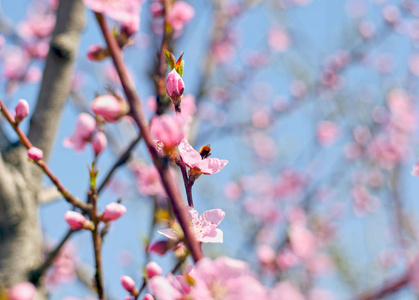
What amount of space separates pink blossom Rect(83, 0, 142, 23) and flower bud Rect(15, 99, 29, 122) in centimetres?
38

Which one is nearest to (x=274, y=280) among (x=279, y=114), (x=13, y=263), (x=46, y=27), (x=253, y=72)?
(x=13, y=263)

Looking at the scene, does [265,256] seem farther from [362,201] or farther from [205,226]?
[362,201]

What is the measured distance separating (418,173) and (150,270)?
2.18 ft

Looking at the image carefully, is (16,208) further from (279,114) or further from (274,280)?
(279,114)

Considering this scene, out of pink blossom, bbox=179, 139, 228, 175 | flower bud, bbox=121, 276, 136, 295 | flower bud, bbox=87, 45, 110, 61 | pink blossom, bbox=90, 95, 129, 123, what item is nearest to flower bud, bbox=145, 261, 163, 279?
flower bud, bbox=121, 276, 136, 295

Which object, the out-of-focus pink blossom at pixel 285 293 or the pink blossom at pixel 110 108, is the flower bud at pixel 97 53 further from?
the out-of-focus pink blossom at pixel 285 293

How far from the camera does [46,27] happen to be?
2.70m

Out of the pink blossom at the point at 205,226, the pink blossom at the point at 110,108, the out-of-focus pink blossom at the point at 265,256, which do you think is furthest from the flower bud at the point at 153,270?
the out-of-focus pink blossom at the point at 265,256

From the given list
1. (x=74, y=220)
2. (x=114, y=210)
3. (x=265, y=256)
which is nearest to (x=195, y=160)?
(x=114, y=210)

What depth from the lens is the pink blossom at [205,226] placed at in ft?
2.69

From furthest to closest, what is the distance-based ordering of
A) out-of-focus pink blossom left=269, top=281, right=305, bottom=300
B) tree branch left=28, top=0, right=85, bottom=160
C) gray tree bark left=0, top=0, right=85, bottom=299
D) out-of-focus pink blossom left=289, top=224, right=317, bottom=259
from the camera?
out-of-focus pink blossom left=289, top=224, right=317, bottom=259 → tree branch left=28, top=0, right=85, bottom=160 → gray tree bark left=0, top=0, right=85, bottom=299 → out-of-focus pink blossom left=269, top=281, right=305, bottom=300

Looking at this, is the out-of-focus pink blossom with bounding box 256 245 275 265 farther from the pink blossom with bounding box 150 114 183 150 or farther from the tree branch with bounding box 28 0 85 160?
the pink blossom with bounding box 150 114 183 150

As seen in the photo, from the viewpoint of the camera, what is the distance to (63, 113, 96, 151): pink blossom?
126 cm

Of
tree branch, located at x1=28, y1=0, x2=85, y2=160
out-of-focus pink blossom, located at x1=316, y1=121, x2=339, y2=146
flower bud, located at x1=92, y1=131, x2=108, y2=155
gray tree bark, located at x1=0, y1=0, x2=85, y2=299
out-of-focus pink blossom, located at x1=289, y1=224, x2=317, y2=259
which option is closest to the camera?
flower bud, located at x1=92, y1=131, x2=108, y2=155
